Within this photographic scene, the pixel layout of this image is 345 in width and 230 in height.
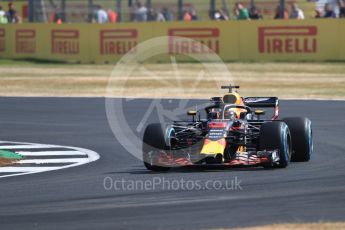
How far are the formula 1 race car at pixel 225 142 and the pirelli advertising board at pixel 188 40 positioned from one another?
70.3 feet

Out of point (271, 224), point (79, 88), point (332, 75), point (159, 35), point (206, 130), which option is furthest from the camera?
point (159, 35)

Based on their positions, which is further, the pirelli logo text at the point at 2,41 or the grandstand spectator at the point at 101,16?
the pirelli logo text at the point at 2,41

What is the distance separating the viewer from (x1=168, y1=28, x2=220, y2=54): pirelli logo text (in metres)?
37.7

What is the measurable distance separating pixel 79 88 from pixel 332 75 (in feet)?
27.1

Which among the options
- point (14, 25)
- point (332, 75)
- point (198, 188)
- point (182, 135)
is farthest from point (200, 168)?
point (14, 25)

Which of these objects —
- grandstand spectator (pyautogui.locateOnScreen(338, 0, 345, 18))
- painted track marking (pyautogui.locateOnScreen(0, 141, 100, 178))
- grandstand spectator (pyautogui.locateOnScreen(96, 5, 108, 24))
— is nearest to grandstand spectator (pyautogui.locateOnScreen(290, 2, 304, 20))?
grandstand spectator (pyautogui.locateOnScreen(338, 0, 345, 18))

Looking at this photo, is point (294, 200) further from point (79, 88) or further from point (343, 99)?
point (79, 88)

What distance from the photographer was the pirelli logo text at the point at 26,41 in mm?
41938

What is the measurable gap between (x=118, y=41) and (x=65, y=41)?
2.50 m

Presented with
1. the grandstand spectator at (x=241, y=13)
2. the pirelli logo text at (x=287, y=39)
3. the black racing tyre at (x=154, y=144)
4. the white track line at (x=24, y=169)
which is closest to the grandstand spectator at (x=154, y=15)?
the grandstand spectator at (x=241, y=13)

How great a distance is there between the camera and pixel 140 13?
1581 inches

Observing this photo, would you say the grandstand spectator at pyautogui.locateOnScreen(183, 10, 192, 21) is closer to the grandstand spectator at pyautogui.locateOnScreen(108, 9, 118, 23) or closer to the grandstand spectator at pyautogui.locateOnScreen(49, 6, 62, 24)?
the grandstand spectator at pyautogui.locateOnScreen(108, 9, 118, 23)

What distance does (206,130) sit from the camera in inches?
556

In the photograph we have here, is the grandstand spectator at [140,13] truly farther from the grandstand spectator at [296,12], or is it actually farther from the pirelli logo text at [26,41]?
the grandstand spectator at [296,12]
